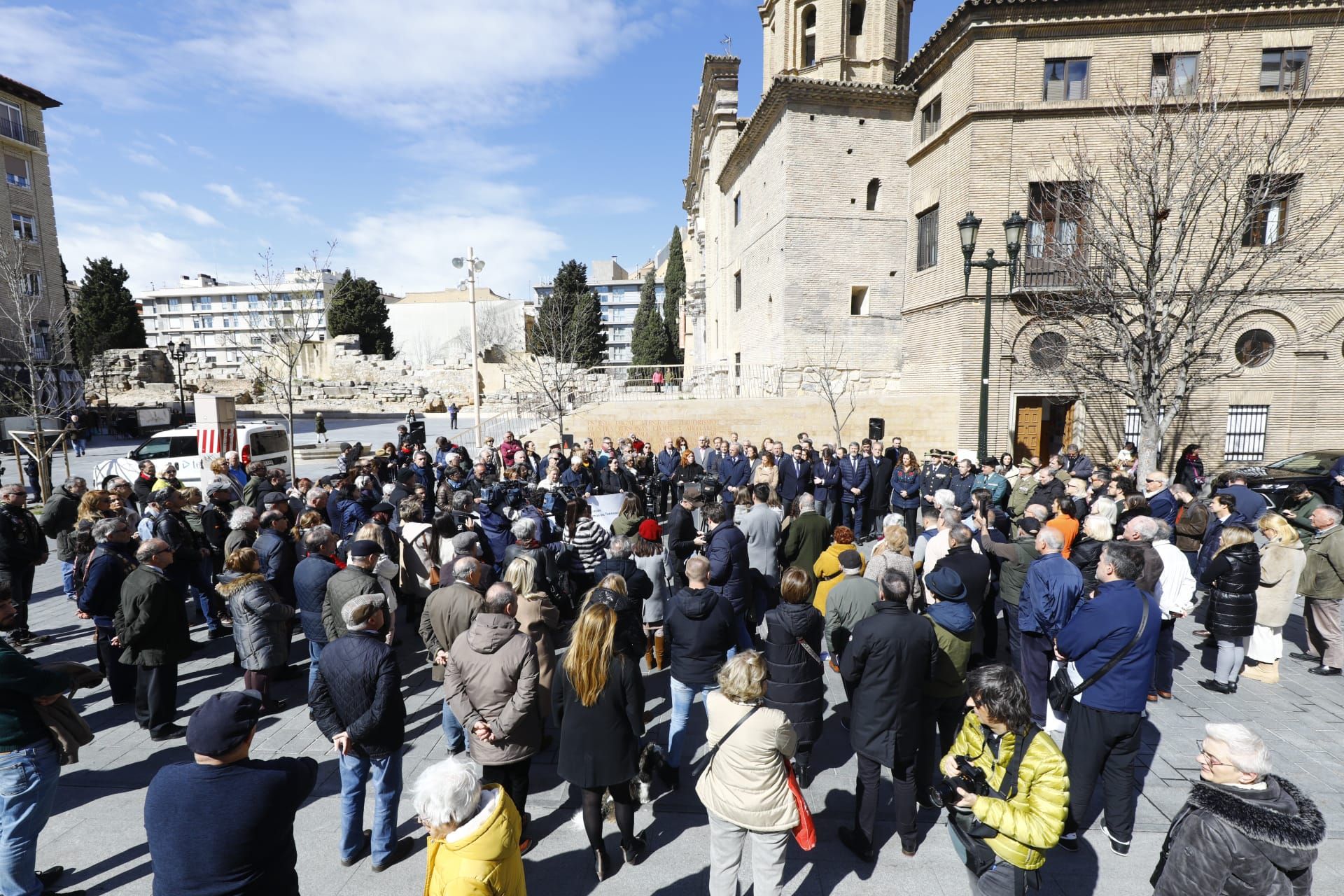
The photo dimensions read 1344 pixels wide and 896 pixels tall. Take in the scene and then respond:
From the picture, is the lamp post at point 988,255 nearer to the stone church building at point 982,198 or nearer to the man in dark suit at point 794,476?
the man in dark suit at point 794,476

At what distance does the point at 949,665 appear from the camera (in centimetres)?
427

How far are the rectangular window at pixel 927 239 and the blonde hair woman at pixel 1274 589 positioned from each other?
16.0m

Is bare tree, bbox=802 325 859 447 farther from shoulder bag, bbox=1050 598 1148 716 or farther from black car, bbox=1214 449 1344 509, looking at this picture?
shoulder bag, bbox=1050 598 1148 716

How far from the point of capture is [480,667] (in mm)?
4004

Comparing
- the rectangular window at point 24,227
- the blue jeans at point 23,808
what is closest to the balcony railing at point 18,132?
the rectangular window at point 24,227

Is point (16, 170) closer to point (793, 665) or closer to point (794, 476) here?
point (794, 476)

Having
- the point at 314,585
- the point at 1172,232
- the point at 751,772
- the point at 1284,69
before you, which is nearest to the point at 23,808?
the point at 314,585

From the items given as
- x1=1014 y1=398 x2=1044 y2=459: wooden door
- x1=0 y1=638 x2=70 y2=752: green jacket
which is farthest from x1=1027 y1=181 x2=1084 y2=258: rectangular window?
x1=0 y1=638 x2=70 y2=752: green jacket

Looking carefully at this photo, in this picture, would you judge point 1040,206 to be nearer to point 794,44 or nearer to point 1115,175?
point 1115,175

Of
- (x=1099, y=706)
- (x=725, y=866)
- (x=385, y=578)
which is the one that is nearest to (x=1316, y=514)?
(x=1099, y=706)

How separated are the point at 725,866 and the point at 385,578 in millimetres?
3852

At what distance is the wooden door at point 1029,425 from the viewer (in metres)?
19.3

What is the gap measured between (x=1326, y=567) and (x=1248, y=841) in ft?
18.9

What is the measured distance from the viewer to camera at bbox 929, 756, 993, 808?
118 inches
